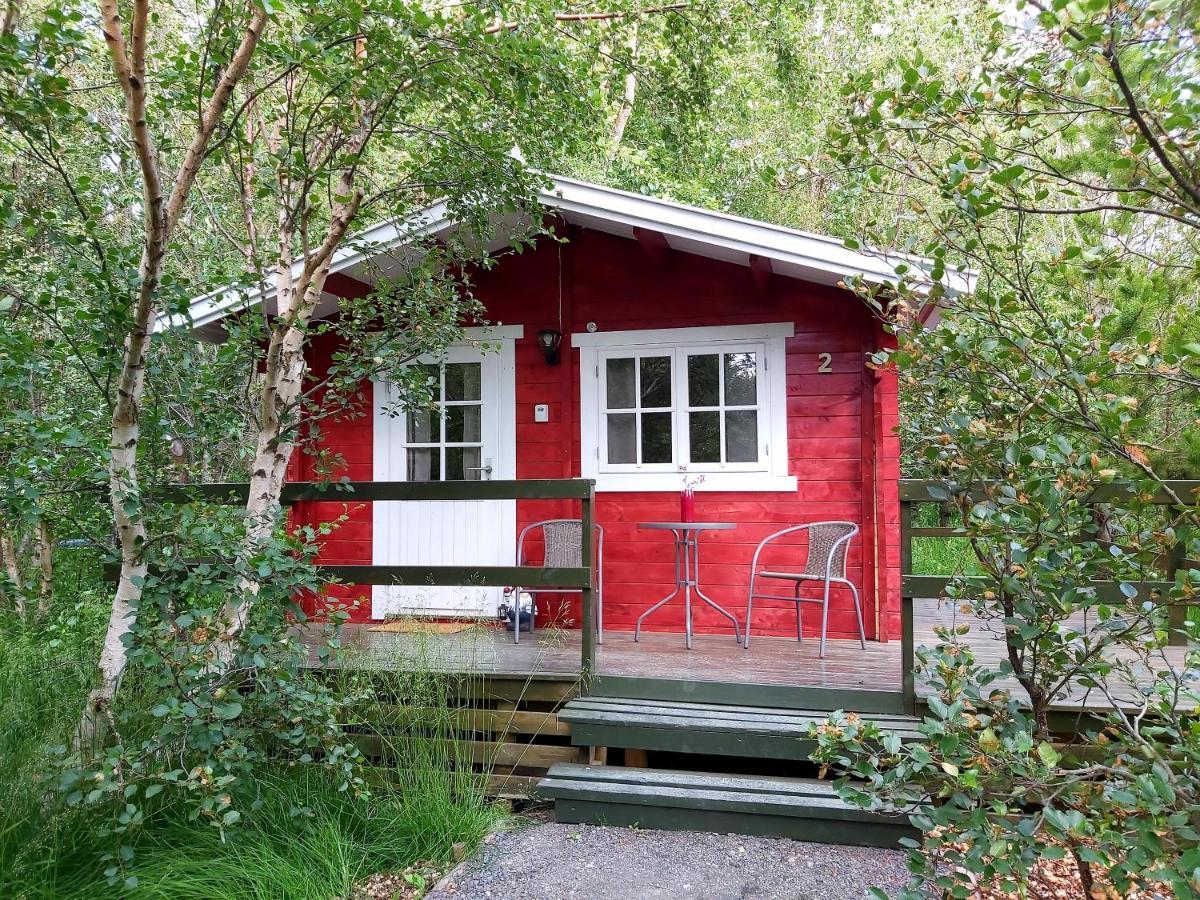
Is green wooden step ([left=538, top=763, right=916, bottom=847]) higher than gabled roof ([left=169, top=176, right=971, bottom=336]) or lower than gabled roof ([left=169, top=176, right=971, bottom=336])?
lower

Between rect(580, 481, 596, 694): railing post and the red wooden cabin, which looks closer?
rect(580, 481, 596, 694): railing post

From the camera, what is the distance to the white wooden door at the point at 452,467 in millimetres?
5223

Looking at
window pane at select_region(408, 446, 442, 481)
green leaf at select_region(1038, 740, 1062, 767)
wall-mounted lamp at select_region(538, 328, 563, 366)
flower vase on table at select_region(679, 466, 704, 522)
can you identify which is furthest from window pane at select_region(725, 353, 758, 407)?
green leaf at select_region(1038, 740, 1062, 767)

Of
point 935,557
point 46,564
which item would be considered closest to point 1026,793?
point 46,564

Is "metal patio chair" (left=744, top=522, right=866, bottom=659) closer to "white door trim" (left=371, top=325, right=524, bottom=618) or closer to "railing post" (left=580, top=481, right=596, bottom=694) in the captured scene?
"railing post" (left=580, top=481, right=596, bottom=694)

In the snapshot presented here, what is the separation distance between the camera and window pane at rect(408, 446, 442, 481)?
5.37m

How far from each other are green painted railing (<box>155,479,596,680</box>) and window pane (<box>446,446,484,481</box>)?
1636mm

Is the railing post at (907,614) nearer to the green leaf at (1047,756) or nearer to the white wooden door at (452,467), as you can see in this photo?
the green leaf at (1047,756)

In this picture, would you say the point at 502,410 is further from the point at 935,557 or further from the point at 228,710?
the point at 935,557

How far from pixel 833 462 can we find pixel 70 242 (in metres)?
3.98

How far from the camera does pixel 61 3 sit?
2.37m

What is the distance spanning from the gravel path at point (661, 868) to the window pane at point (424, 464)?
2912 mm

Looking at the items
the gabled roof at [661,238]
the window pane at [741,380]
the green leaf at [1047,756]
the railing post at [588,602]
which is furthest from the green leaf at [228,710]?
the window pane at [741,380]

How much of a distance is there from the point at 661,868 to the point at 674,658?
1352 mm
